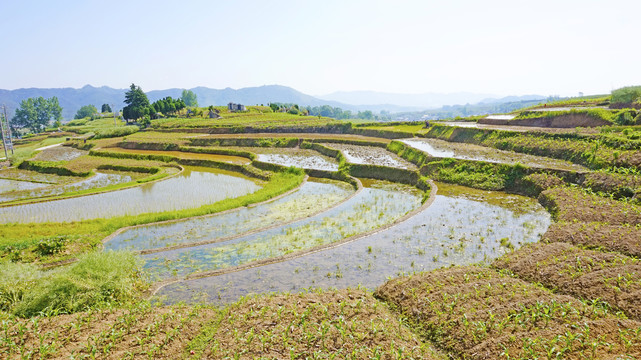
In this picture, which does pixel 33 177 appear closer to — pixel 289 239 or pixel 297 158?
pixel 297 158

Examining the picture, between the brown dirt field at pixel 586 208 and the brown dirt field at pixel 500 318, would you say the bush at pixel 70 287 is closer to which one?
the brown dirt field at pixel 500 318

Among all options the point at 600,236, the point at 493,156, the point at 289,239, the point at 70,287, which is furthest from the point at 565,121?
the point at 70,287

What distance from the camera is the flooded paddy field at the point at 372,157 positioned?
23723 mm

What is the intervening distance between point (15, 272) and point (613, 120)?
3096 cm

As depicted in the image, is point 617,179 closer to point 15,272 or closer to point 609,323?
point 609,323

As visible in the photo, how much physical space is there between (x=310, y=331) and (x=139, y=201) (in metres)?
15.5

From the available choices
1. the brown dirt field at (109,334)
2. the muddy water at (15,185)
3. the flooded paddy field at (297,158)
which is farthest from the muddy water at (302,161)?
the brown dirt field at (109,334)

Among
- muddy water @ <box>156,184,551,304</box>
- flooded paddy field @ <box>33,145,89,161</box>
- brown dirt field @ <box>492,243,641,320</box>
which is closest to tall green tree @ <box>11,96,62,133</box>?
flooded paddy field @ <box>33,145,89,161</box>

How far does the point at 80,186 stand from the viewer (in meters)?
23.0

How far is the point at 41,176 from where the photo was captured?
27797 mm

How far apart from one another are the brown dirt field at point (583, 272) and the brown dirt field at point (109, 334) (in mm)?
7677

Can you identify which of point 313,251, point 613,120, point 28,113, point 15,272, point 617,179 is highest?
point 28,113

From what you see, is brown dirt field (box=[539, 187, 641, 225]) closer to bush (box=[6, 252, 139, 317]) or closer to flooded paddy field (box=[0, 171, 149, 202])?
bush (box=[6, 252, 139, 317])

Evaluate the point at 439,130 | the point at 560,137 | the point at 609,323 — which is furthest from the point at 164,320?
the point at 439,130
